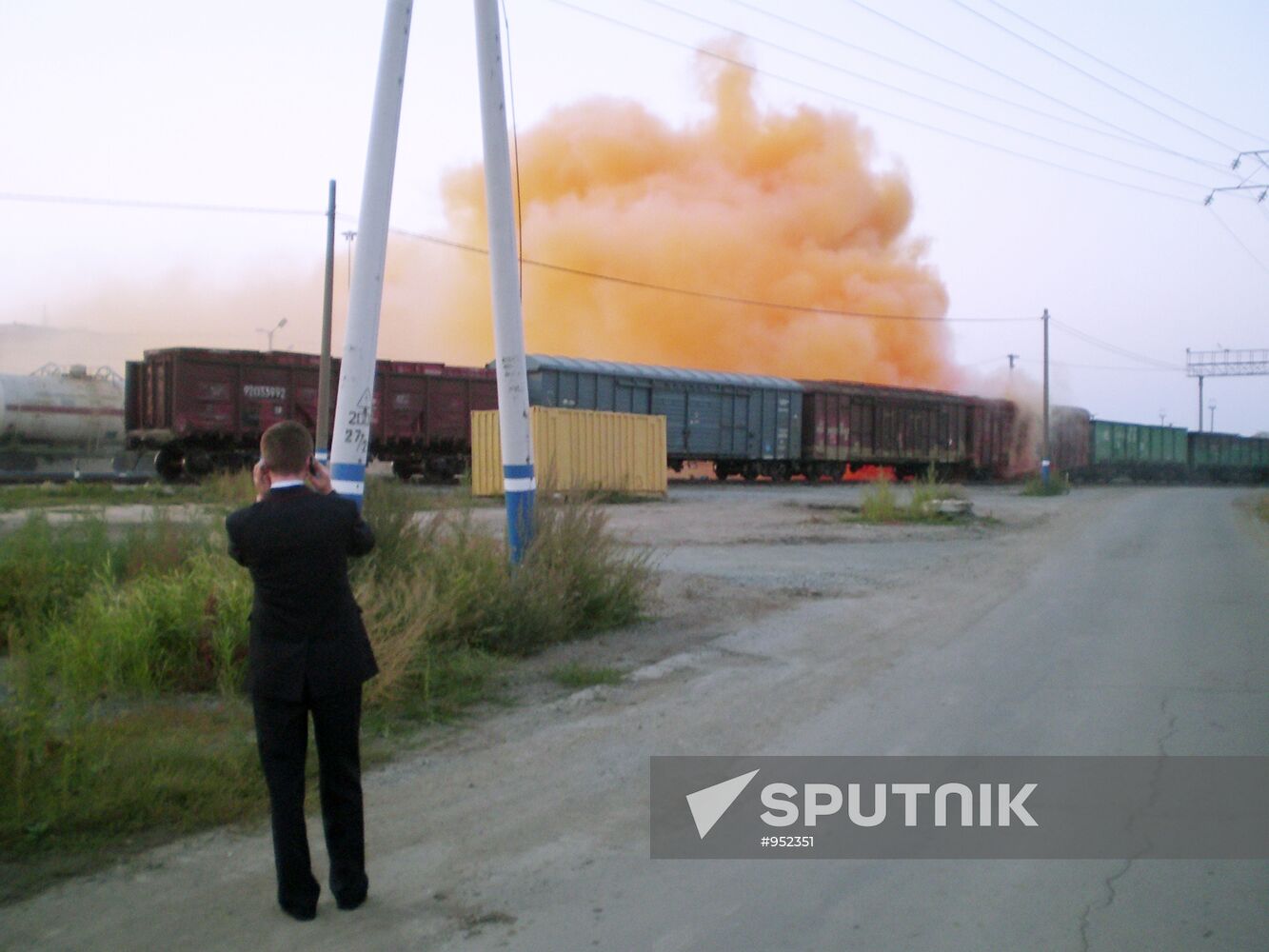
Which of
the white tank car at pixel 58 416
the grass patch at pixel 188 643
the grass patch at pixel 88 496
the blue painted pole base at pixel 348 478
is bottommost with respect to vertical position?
the grass patch at pixel 188 643

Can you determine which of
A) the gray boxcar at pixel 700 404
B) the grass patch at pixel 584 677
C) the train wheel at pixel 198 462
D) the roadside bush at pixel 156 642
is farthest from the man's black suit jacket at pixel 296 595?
the gray boxcar at pixel 700 404

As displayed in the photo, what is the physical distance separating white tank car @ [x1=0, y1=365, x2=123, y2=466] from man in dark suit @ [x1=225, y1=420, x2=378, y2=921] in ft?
90.8

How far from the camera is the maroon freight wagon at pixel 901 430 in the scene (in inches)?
1448

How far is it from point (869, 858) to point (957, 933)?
28.2 inches

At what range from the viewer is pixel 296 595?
3.63m

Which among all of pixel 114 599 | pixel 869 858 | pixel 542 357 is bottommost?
Answer: pixel 869 858

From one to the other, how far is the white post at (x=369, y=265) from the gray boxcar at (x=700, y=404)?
20.2 meters

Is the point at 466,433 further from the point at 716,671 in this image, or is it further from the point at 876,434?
the point at 716,671

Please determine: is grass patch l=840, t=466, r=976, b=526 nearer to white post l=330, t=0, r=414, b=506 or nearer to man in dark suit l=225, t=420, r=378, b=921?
white post l=330, t=0, r=414, b=506

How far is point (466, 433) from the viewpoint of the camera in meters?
30.0

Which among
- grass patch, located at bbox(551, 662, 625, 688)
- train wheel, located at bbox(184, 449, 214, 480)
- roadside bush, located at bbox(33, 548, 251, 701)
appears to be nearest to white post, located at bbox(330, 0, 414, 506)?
roadside bush, located at bbox(33, 548, 251, 701)

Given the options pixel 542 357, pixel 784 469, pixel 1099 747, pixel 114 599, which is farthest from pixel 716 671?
pixel 784 469

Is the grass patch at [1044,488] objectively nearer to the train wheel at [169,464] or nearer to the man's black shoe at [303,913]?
the train wheel at [169,464]

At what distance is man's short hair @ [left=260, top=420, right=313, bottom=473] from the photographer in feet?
12.0
